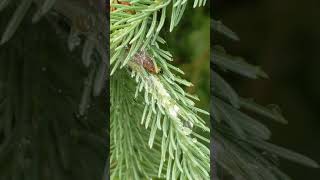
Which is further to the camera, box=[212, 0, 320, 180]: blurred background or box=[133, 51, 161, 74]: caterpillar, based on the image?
box=[133, 51, 161, 74]: caterpillar

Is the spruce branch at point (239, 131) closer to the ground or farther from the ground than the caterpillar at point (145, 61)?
closer to the ground

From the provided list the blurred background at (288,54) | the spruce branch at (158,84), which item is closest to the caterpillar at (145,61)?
the spruce branch at (158,84)

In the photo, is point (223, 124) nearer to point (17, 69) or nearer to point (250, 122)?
point (250, 122)

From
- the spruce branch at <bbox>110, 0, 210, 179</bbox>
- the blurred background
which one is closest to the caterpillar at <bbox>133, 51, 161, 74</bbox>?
the spruce branch at <bbox>110, 0, 210, 179</bbox>

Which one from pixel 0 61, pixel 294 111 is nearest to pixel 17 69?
pixel 0 61

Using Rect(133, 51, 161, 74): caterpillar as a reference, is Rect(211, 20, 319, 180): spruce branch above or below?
below

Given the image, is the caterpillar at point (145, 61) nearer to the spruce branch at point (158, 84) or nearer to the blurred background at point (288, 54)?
the spruce branch at point (158, 84)

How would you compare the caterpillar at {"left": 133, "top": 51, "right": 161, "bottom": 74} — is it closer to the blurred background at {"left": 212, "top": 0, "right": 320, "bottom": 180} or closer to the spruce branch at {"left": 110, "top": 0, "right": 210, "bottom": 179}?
the spruce branch at {"left": 110, "top": 0, "right": 210, "bottom": 179}
